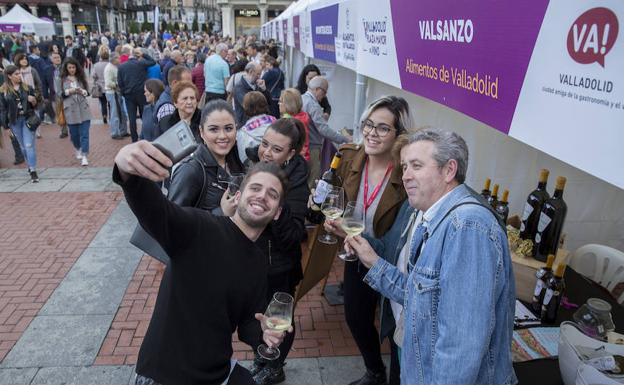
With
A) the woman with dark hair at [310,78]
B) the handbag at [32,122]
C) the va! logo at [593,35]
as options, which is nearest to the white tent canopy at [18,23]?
the handbag at [32,122]

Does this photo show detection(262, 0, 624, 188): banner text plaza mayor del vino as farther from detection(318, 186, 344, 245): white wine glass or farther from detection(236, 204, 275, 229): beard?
detection(236, 204, 275, 229): beard

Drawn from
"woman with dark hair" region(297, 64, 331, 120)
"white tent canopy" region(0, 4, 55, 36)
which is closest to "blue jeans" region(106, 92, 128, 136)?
"woman with dark hair" region(297, 64, 331, 120)

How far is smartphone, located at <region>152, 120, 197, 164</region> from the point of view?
1408mm

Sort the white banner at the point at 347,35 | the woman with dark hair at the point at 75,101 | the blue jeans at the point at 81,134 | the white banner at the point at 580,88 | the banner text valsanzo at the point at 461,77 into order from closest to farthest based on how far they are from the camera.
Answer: the white banner at the point at 580,88
the banner text valsanzo at the point at 461,77
the white banner at the point at 347,35
the woman with dark hair at the point at 75,101
the blue jeans at the point at 81,134

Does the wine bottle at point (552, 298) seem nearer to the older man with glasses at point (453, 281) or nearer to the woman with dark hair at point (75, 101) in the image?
the older man with glasses at point (453, 281)

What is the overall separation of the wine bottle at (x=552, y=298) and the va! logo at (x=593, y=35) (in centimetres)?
131

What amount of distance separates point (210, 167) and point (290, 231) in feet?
2.30

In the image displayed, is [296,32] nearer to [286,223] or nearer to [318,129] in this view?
[318,129]

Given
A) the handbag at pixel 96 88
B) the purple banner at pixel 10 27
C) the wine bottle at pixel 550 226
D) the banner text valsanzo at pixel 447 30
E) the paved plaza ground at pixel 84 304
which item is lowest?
the paved plaza ground at pixel 84 304

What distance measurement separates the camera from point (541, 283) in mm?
2391

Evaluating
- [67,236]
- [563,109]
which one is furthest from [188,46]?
[563,109]

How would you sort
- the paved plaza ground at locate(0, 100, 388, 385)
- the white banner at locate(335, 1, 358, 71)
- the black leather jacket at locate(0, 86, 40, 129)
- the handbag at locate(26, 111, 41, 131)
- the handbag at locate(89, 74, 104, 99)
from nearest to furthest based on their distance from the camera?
the paved plaza ground at locate(0, 100, 388, 385) → the white banner at locate(335, 1, 358, 71) → the black leather jacket at locate(0, 86, 40, 129) → the handbag at locate(26, 111, 41, 131) → the handbag at locate(89, 74, 104, 99)

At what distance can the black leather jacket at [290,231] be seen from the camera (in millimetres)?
2711

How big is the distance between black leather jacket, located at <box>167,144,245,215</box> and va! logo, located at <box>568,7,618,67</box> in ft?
6.79
